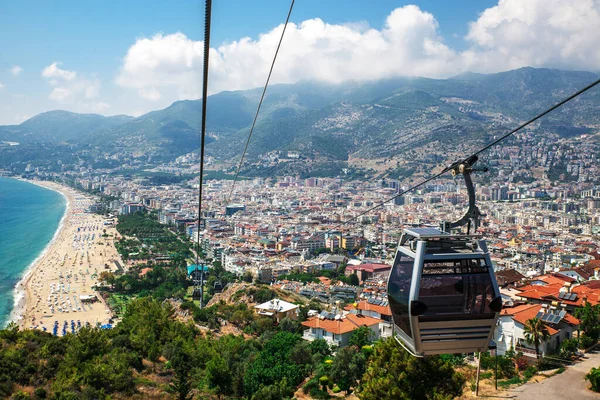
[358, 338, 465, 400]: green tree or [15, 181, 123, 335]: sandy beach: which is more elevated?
[358, 338, 465, 400]: green tree

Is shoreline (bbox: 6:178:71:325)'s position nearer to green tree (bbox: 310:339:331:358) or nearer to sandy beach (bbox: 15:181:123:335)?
sandy beach (bbox: 15:181:123:335)

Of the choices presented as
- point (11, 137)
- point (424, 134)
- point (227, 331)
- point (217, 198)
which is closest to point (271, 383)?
point (227, 331)

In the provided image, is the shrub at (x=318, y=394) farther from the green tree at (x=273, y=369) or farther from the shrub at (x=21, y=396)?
the shrub at (x=21, y=396)

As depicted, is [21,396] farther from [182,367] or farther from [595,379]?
[595,379]

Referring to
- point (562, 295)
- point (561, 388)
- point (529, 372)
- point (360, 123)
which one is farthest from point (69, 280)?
point (360, 123)

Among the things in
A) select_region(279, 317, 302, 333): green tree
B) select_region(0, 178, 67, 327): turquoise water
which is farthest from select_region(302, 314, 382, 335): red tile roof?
select_region(0, 178, 67, 327): turquoise water

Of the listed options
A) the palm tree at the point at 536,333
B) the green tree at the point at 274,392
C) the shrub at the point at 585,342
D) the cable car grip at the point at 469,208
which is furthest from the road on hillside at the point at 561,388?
the cable car grip at the point at 469,208
